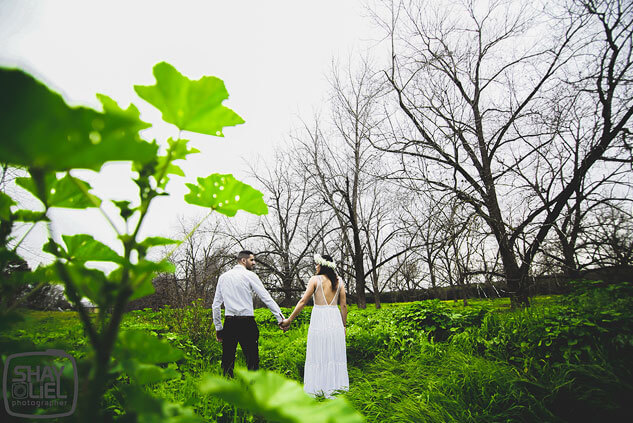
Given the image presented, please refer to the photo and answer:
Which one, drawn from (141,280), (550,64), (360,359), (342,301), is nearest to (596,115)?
(550,64)

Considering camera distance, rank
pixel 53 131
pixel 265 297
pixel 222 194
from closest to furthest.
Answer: pixel 53 131
pixel 222 194
pixel 265 297

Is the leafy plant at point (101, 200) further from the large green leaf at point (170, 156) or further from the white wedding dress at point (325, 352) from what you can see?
the white wedding dress at point (325, 352)

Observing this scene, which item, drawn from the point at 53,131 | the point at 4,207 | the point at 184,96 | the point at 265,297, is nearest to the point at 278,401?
the point at 53,131

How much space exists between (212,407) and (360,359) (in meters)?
3.22

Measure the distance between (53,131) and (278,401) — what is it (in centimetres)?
33

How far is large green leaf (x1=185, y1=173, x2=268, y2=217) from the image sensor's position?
0.60 metres

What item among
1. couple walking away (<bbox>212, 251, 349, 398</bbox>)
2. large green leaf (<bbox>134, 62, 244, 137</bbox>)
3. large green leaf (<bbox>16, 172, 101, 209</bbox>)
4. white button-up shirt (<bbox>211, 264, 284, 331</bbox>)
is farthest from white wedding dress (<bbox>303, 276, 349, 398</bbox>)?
large green leaf (<bbox>134, 62, 244, 137</bbox>)

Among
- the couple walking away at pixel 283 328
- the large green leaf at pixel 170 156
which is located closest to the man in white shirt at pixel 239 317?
the couple walking away at pixel 283 328

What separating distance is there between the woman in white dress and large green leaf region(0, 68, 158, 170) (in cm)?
404

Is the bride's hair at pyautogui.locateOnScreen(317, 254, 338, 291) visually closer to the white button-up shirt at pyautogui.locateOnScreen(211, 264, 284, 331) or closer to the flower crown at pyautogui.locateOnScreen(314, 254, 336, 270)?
the flower crown at pyautogui.locateOnScreen(314, 254, 336, 270)

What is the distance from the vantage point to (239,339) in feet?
13.8

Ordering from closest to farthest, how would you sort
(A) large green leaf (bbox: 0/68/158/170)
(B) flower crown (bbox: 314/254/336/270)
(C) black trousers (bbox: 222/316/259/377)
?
(A) large green leaf (bbox: 0/68/158/170)
(C) black trousers (bbox: 222/316/259/377)
(B) flower crown (bbox: 314/254/336/270)

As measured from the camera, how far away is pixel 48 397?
→ 0.50 metres

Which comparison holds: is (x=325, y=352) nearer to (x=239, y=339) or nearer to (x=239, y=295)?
(x=239, y=339)
